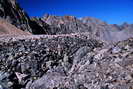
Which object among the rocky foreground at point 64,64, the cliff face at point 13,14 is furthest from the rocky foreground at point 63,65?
the cliff face at point 13,14

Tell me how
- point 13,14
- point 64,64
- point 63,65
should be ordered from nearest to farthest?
1. point 63,65
2. point 64,64
3. point 13,14

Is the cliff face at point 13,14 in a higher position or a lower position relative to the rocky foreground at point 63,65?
higher

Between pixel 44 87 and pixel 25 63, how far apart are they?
5.12 m

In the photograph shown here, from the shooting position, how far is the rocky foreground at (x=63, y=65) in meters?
15.0

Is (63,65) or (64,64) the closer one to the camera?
(63,65)

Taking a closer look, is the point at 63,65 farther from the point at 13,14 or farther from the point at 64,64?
the point at 13,14

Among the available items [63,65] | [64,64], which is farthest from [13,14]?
[63,65]

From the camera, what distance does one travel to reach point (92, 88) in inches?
573

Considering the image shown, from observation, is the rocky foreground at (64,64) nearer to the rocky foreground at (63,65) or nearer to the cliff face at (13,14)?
the rocky foreground at (63,65)

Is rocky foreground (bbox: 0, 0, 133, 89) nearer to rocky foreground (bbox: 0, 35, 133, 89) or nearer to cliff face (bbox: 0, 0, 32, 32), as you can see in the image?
rocky foreground (bbox: 0, 35, 133, 89)

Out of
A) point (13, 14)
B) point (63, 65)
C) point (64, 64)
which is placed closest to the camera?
point (63, 65)

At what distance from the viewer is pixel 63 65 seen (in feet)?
66.3

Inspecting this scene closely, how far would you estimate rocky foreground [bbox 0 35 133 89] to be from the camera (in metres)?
15.0

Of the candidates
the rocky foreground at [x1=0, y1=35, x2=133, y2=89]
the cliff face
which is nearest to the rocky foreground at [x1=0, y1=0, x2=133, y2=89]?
the rocky foreground at [x1=0, y1=35, x2=133, y2=89]
